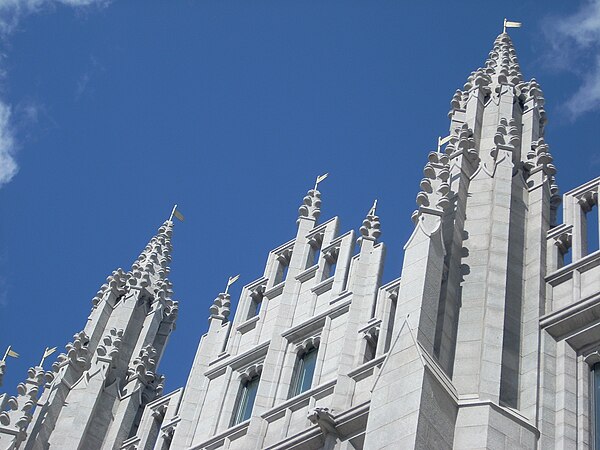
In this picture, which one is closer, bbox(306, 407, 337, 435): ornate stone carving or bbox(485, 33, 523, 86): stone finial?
bbox(306, 407, 337, 435): ornate stone carving

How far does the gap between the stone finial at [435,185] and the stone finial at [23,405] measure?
1240 cm

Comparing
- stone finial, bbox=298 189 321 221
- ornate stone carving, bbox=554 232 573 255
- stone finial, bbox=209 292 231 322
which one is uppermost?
stone finial, bbox=298 189 321 221

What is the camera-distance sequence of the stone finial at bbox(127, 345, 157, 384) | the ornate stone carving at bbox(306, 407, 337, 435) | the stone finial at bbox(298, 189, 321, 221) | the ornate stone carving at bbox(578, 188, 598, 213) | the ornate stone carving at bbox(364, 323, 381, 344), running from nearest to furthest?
the ornate stone carving at bbox(306, 407, 337, 435) < the ornate stone carving at bbox(578, 188, 598, 213) < the ornate stone carving at bbox(364, 323, 381, 344) < the stone finial at bbox(298, 189, 321, 221) < the stone finial at bbox(127, 345, 157, 384)

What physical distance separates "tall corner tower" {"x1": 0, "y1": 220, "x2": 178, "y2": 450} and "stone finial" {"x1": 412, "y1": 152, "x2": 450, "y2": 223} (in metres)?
11.2

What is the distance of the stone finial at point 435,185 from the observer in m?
26.2

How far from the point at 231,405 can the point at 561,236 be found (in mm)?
8266

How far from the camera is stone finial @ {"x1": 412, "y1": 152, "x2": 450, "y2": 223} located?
85.8 feet

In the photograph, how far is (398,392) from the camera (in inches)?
871

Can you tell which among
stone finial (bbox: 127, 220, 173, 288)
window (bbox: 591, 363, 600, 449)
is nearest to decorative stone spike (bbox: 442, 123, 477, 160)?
window (bbox: 591, 363, 600, 449)

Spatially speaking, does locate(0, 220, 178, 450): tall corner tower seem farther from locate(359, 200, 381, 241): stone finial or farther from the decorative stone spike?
the decorative stone spike

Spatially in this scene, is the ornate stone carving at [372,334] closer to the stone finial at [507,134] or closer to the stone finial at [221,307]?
the stone finial at [507,134]

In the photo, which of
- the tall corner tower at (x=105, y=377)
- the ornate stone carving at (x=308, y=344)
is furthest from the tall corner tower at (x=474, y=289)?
the tall corner tower at (x=105, y=377)

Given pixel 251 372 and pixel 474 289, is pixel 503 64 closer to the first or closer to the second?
pixel 251 372

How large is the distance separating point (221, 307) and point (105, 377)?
386 cm
